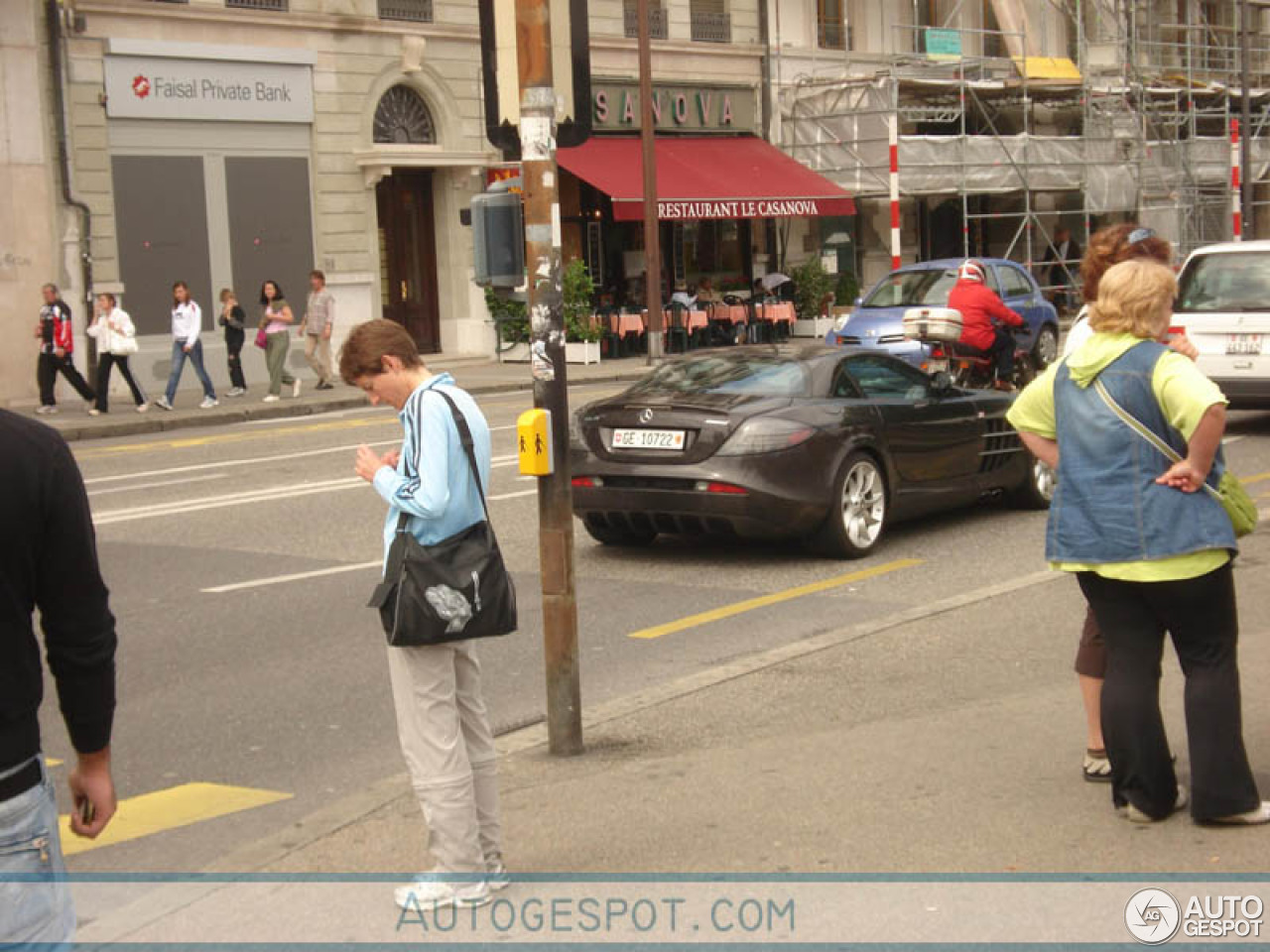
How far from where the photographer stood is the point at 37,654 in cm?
304

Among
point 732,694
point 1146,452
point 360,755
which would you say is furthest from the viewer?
point 732,694

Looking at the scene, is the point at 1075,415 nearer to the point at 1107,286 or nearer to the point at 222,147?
the point at 1107,286

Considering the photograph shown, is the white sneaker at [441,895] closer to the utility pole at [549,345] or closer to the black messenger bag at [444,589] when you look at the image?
the black messenger bag at [444,589]

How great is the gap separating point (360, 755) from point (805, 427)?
4441 millimetres

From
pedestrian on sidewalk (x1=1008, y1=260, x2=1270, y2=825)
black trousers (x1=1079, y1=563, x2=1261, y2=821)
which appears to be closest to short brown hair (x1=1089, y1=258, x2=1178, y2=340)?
pedestrian on sidewalk (x1=1008, y1=260, x2=1270, y2=825)

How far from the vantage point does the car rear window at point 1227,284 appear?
1576 cm

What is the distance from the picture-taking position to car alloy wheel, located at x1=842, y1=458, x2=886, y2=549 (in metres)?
10.6

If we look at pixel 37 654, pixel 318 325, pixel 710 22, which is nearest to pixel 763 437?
pixel 37 654

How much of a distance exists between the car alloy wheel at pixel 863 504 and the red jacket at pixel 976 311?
406cm

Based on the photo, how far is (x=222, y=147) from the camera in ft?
87.6

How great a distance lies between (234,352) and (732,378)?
15297 millimetres

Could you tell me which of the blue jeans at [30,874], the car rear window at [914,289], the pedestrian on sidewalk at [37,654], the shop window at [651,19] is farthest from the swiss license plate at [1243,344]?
the shop window at [651,19]

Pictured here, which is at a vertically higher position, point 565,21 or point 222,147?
point 222,147

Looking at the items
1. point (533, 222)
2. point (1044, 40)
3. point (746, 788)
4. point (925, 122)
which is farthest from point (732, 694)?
point (1044, 40)
